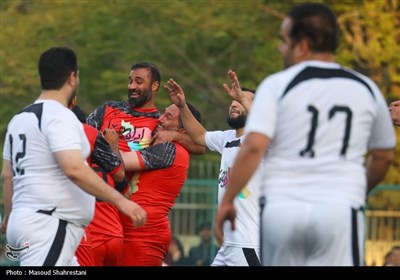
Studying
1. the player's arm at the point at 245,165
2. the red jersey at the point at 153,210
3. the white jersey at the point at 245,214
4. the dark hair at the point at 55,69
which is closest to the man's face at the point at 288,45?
the player's arm at the point at 245,165

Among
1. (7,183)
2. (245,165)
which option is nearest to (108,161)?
(7,183)

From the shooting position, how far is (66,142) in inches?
344

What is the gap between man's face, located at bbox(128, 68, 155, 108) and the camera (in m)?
12.3

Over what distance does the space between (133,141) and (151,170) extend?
1.08ft

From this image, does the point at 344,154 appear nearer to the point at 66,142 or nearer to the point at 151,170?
the point at 66,142

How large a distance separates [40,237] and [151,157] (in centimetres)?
311

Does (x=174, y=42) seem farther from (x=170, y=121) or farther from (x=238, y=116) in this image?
(x=238, y=116)

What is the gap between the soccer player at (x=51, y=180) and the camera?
8812 millimetres

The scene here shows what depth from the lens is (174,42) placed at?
27.0 metres

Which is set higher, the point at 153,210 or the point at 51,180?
the point at 153,210

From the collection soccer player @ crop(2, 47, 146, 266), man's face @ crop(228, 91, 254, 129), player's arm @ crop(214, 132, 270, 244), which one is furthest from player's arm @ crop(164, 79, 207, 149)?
player's arm @ crop(214, 132, 270, 244)

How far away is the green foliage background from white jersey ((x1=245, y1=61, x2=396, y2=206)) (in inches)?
705

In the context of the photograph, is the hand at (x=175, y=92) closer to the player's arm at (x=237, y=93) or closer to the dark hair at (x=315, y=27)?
the player's arm at (x=237, y=93)

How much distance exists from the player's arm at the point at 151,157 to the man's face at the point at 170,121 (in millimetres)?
192
